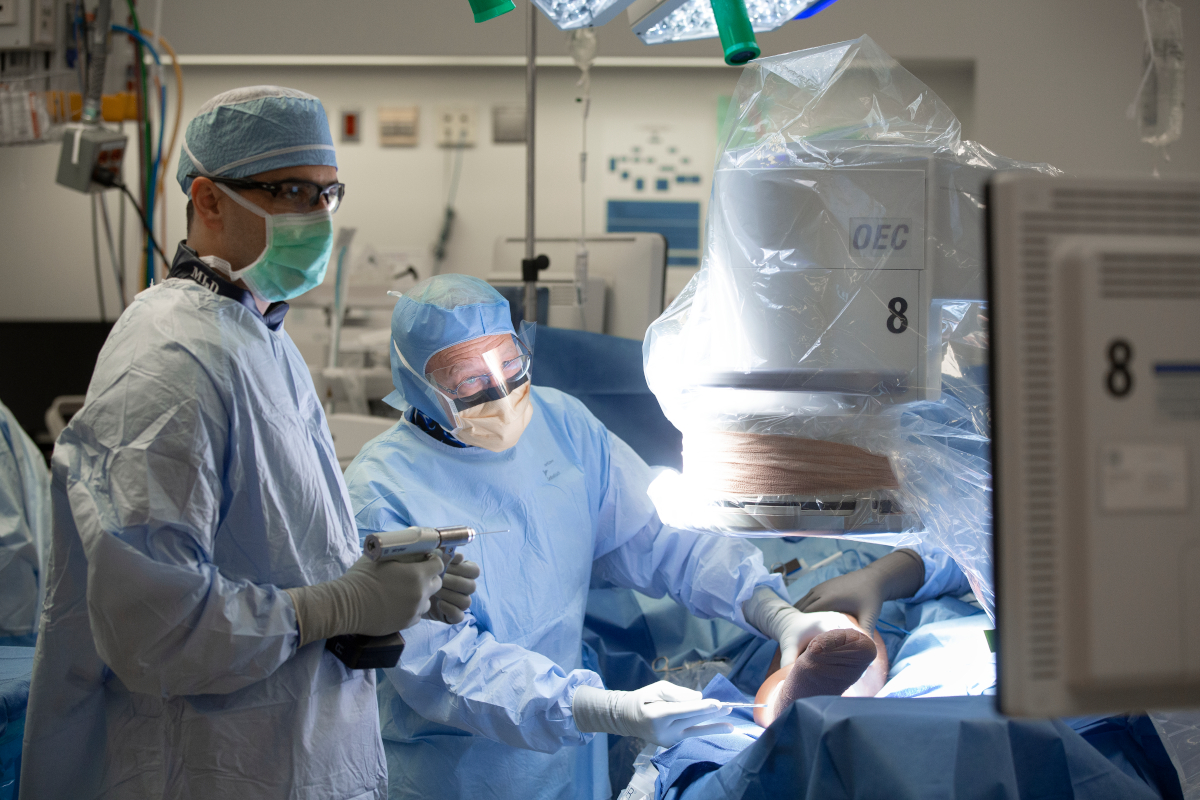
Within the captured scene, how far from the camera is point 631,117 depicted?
415 centimetres

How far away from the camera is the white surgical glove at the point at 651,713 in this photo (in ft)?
4.23

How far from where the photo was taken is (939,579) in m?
1.85

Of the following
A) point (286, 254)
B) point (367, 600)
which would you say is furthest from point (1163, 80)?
point (367, 600)

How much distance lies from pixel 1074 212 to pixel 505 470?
1.22 metres

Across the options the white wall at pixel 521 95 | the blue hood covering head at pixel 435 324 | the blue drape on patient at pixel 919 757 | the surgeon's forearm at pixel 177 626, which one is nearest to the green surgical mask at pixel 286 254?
the blue hood covering head at pixel 435 324

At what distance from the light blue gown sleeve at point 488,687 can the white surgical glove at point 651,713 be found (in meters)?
0.04

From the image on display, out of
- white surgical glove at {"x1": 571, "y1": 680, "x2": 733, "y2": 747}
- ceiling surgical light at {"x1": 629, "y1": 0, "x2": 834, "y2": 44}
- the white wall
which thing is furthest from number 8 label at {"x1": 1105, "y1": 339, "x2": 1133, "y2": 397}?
the white wall

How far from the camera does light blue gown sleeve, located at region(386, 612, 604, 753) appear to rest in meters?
1.35

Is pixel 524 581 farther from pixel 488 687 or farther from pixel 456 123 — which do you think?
pixel 456 123

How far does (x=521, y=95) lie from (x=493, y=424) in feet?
9.71

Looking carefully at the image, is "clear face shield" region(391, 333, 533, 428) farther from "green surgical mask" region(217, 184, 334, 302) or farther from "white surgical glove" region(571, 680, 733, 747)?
"white surgical glove" region(571, 680, 733, 747)

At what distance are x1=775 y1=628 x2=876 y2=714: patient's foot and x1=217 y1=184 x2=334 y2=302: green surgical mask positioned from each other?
949 mm

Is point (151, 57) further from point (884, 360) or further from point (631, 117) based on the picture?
point (884, 360)

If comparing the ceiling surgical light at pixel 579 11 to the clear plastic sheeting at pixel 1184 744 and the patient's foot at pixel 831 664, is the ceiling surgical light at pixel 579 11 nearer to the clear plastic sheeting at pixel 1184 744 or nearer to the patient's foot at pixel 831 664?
the patient's foot at pixel 831 664
